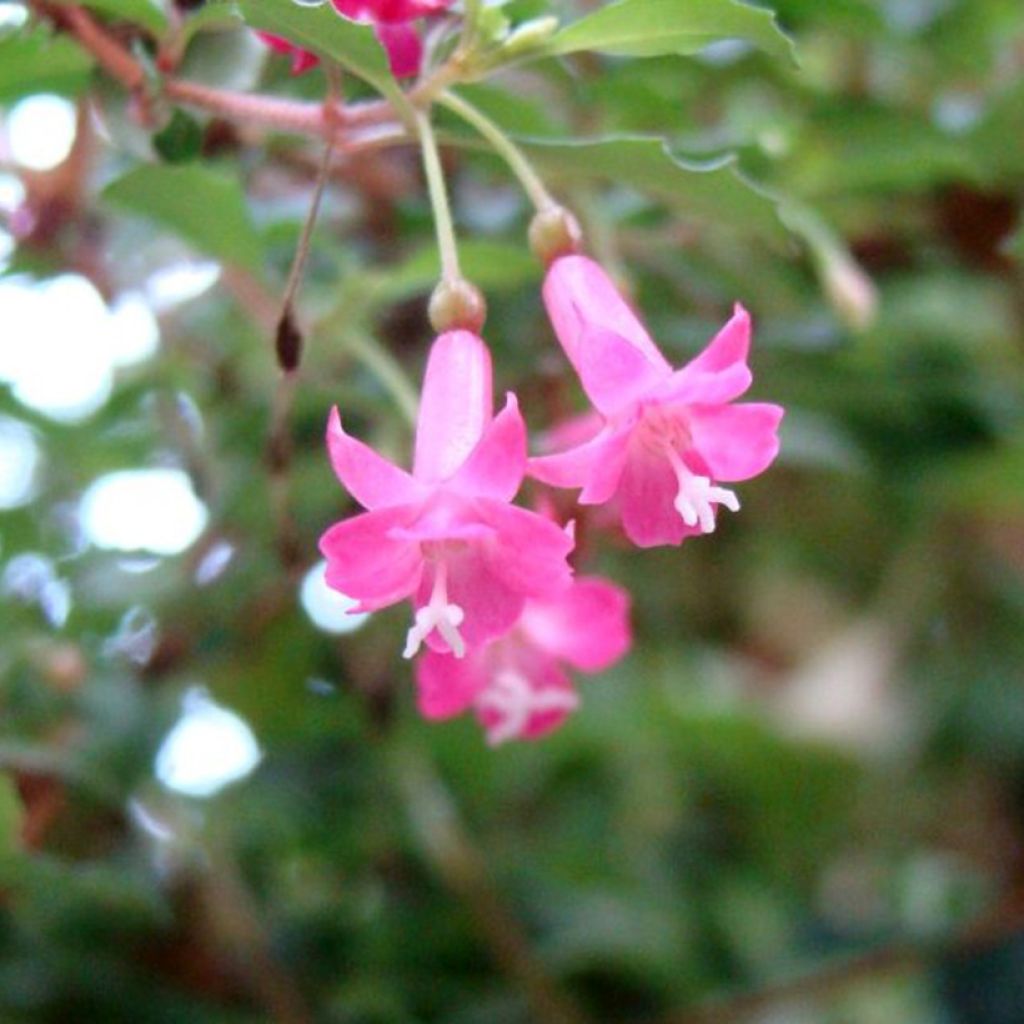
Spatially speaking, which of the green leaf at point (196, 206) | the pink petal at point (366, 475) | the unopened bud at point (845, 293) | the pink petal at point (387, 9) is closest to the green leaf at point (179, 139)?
the green leaf at point (196, 206)

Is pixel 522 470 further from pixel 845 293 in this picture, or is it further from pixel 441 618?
pixel 845 293

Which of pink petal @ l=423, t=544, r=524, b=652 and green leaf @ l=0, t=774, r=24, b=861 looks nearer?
pink petal @ l=423, t=544, r=524, b=652

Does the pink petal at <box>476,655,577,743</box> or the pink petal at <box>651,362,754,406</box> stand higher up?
the pink petal at <box>651,362,754,406</box>

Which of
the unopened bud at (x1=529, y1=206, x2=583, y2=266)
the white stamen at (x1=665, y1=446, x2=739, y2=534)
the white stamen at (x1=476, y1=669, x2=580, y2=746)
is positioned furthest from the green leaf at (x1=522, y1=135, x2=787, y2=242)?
the white stamen at (x1=476, y1=669, x2=580, y2=746)

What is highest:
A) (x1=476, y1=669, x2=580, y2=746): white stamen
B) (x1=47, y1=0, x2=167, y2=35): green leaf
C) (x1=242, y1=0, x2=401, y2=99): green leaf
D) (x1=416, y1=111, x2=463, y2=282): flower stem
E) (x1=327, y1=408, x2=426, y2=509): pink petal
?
(x1=47, y1=0, x2=167, y2=35): green leaf

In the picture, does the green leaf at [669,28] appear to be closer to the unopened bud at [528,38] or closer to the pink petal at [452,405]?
the unopened bud at [528,38]

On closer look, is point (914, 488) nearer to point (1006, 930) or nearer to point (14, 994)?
point (1006, 930)

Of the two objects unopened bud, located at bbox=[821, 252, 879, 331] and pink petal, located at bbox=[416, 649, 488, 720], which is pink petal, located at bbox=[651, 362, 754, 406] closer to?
pink petal, located at bbox=[416, 649, 488, 720]

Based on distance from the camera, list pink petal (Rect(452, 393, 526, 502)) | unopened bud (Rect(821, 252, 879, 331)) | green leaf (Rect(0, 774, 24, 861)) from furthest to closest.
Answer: unopened bud (Rect(821, 252, 879, 331)) → green leaf (Rect(0, 774, 24, 861)) → pink petal (Rect(452, 393, 526, 502))

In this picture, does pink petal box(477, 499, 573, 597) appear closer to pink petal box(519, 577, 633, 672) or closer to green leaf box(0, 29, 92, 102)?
pink petal box(519, 577, 633, 672)

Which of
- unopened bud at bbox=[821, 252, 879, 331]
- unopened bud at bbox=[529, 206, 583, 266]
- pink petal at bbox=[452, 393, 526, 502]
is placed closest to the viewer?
pink petal at bbox=[452, 393, 526, 502]
